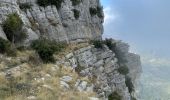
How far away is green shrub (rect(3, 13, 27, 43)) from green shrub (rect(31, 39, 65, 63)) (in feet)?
5.68

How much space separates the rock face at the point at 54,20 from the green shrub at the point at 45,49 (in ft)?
5.54

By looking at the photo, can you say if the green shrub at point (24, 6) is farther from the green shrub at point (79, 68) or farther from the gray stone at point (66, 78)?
the gray stone at point (66, 78)

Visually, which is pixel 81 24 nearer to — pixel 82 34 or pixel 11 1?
pixel 82 34

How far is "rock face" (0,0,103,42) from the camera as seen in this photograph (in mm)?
59375

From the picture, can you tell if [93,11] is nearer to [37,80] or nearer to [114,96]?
[114,96]

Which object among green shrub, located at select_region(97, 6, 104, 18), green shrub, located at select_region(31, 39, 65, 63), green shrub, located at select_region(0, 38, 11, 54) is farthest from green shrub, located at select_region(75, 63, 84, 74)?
green shrub, located at select_region(97, 6, 104, 18)

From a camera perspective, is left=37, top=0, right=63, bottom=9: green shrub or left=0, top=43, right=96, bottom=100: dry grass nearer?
left=0, top=43, right=96, bottom=100: dry grass

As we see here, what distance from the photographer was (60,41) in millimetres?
67250

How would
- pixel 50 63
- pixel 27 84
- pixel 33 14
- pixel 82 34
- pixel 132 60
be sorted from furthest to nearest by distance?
pixel 132 60 → pixel 82 34 → pixel 33 14 → pixel 50 63 → pixel 27 84

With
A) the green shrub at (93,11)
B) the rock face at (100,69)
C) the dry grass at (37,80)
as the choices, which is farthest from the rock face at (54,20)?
the dry grass at (37,80)

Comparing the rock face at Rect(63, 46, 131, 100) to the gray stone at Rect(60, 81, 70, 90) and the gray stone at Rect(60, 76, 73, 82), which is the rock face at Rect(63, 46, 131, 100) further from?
the gray stone at Rect(60, 81, 70, 90)

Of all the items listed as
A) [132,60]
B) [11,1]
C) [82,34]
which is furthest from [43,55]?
[132,60]

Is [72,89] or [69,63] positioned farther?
[69,63]

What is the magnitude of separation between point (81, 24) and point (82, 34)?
5.62ft
